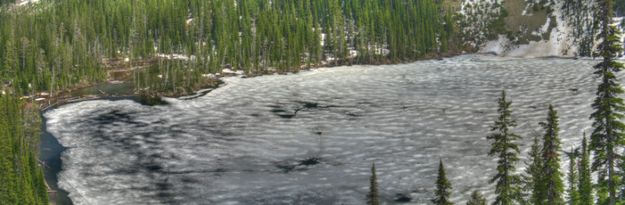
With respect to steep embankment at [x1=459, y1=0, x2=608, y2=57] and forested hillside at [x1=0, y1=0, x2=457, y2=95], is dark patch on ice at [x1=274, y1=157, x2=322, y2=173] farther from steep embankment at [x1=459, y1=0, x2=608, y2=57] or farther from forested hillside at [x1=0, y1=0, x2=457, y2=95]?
steep embankment at [x1=459, y1=0, x2=608, y2=57]

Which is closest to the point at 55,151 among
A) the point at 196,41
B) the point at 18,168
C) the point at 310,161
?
the point at 18,168

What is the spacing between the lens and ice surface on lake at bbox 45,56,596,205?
Answer: 5575 cm

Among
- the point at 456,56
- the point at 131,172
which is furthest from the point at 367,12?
the point at 131,172

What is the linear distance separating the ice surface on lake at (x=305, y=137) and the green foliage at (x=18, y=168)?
347cm

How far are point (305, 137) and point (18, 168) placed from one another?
35503 millimetres

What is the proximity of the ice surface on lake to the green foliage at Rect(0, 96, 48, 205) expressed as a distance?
3.47 meters

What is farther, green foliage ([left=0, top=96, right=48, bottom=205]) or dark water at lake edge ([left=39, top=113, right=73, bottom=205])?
dark water at lake edge ([left=39, top=113, right=73, bottom=205])

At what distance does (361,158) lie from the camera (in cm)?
6500

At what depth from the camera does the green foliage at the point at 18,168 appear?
51.0 m

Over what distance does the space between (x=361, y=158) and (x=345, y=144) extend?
6894 millimetres

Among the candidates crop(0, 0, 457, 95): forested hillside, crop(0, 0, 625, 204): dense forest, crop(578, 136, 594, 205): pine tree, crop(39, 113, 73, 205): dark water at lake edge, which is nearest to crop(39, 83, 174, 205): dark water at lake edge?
crop(39, 113, 73, 205): dark water at lake edge

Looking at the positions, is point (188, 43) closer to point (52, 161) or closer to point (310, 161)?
point (52, 161)

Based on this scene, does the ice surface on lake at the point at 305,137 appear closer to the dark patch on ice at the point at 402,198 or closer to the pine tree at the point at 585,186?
the dark patch on ice at the point at 402,198

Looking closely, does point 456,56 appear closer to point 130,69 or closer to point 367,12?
point 367,12
